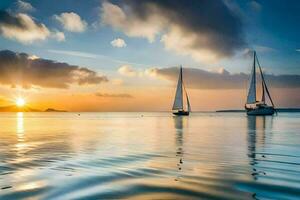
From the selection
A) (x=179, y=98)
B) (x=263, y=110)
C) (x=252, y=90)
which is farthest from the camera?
(x=179, y=98)

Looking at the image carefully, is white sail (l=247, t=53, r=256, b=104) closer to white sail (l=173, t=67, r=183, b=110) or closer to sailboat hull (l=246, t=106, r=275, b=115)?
sailboat hull (l=246, t=106, r=275, b=115)

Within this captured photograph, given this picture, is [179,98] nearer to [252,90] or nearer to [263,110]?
[252,90]

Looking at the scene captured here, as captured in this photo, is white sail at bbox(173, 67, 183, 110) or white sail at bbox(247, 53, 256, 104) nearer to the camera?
white sail at bbox(247, 53, 256, 104)

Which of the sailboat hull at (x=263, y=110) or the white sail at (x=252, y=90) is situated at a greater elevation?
the white sail at (x=252, y=90)

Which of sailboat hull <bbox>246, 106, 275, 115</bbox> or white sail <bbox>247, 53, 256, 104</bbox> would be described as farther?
sailboat hull <bbox>246, 106, 275, 115</bbox>

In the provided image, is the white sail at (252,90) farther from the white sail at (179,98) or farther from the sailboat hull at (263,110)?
the white sail at (179,98)

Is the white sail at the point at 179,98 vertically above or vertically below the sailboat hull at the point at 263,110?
above

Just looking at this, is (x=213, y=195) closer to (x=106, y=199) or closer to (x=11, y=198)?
(x=106, y=199)

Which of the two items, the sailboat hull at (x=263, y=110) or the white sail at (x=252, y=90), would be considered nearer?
the white sail at (x=252, y=90)

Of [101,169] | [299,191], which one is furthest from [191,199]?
[101,169]

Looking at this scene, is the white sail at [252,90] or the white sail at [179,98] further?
the white sail at [179,98]

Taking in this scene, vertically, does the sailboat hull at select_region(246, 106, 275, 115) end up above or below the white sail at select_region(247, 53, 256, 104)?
below

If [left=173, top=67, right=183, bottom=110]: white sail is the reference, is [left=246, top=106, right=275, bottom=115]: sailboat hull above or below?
below

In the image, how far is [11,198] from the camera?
29.3ft
